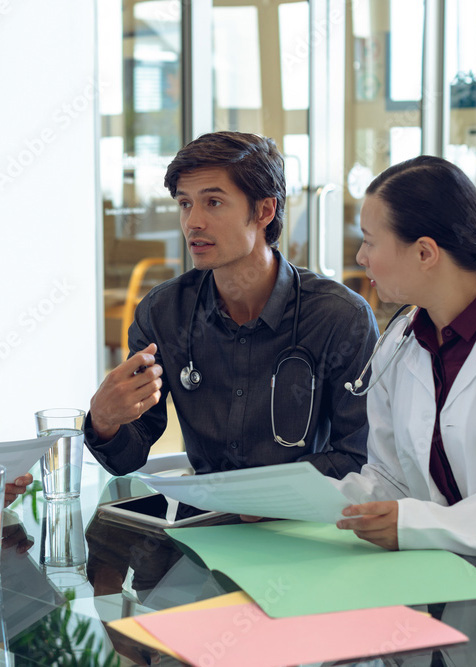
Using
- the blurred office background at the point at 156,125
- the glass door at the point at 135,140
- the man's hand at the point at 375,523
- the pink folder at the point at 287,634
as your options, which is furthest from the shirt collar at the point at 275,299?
the glass door at the point at 135,140

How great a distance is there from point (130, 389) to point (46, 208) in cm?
144

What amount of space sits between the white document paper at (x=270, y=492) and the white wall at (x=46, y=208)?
1.48m

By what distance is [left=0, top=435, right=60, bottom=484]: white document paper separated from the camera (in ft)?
3.93

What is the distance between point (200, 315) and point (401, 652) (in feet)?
3.50

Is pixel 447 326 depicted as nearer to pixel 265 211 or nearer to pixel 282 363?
pixel 282 363

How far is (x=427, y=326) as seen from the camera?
1395 mm

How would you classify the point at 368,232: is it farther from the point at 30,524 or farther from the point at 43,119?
the point at 43,119

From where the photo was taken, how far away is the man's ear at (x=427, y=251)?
131cm

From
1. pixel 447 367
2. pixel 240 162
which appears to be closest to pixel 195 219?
pixel 240 162

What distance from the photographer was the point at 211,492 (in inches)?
44.3

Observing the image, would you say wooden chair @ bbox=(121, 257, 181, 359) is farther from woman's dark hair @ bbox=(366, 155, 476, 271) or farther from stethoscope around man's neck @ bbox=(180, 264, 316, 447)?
woman's dark hair @ bbox=(366, 155, 476, 271)

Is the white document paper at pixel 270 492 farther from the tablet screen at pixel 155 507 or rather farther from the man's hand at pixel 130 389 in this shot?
the man's hand at pixel 130 389

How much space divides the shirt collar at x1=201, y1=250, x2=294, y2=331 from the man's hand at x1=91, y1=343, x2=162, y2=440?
16.5 inches

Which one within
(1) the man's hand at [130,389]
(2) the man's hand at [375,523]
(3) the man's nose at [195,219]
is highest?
(3) the man's nose at [195,219]
